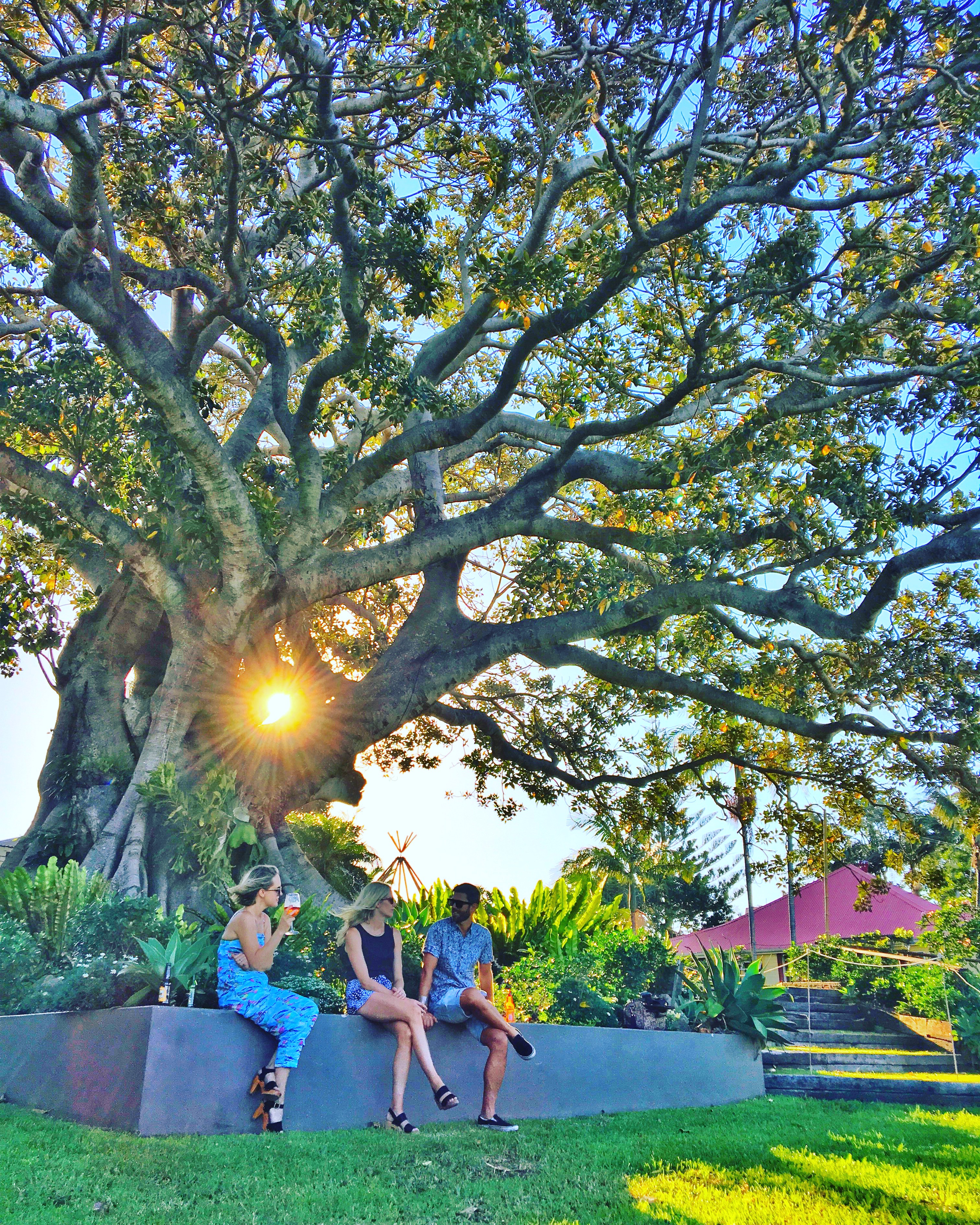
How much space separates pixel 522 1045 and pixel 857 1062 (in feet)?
22.9

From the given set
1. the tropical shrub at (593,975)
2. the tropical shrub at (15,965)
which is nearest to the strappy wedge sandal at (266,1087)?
the tropical shrub at (15,965)

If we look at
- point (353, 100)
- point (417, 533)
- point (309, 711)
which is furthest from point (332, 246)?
point (309, 711)

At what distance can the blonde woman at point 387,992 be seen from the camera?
5.09m

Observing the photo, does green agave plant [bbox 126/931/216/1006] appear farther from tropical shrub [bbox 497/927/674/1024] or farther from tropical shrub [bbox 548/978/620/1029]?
tropical shrub [bbox 548/978/620/1029]

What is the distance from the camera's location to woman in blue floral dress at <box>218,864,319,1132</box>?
4.84 metres

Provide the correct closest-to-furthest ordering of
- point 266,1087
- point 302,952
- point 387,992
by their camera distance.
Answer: point 266,1087
point 387,992
point 302,952

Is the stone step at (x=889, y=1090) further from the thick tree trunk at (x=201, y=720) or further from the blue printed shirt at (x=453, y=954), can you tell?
the thick tree trunk at (x=201, y=720)

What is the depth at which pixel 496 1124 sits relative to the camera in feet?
17.7

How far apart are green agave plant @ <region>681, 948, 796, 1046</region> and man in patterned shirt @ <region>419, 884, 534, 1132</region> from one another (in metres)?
2.82

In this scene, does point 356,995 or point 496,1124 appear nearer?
point 496,1124

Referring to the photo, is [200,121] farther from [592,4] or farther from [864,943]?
[864,943]

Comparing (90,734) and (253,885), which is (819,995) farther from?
(253,885)

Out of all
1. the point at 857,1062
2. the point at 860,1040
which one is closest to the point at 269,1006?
the point at 857,1062

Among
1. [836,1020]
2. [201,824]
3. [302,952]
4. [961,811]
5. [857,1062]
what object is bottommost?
[857,1062]
